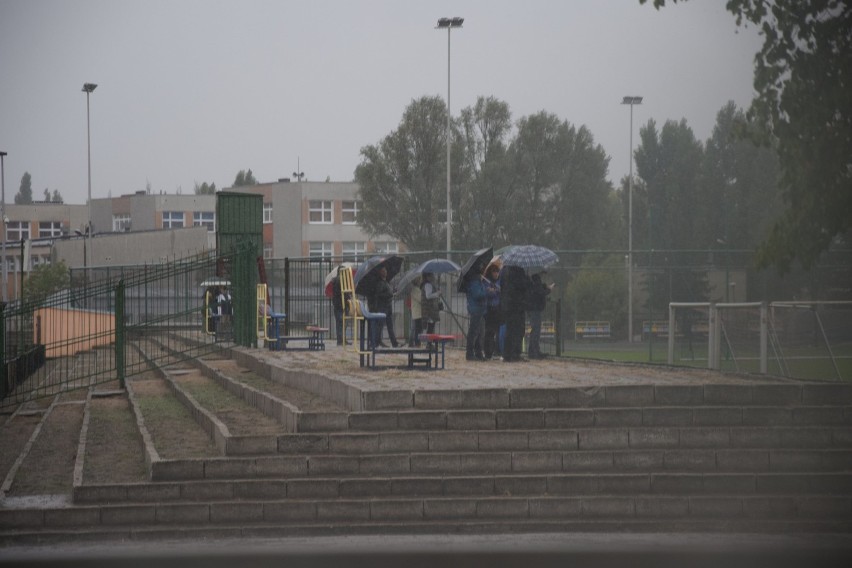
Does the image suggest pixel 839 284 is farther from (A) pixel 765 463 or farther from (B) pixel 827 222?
(A) pixel 765 463

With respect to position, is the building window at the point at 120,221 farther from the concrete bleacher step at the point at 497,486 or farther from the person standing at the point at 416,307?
the concrete bleacher step at the point at 497,486

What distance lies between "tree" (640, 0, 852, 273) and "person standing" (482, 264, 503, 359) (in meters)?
5.14

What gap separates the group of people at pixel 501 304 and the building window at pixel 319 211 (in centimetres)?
5969

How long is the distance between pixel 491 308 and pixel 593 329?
685cm

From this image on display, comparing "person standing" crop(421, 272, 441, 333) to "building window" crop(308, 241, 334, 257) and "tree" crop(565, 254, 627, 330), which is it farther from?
"building window" crop(308, 241, 334, 257)

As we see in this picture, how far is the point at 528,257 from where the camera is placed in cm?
1838

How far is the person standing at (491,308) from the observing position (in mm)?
18438

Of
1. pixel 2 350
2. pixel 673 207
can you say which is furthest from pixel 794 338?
pixel 2 350

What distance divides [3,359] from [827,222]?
526 inches

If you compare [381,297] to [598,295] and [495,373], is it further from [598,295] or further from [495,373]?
[598,295]

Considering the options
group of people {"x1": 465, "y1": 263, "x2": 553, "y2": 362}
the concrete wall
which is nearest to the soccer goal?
group of people {"x1": 465, "y1": 263, "x2": 553, "y2": 362}

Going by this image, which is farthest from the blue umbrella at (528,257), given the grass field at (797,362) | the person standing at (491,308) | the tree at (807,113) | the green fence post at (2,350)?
the green fence post at (2,350)

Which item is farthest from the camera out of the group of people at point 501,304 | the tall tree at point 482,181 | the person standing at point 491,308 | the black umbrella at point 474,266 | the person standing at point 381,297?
the tall tree at point 482,181

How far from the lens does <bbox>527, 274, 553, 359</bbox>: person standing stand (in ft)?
62.5
